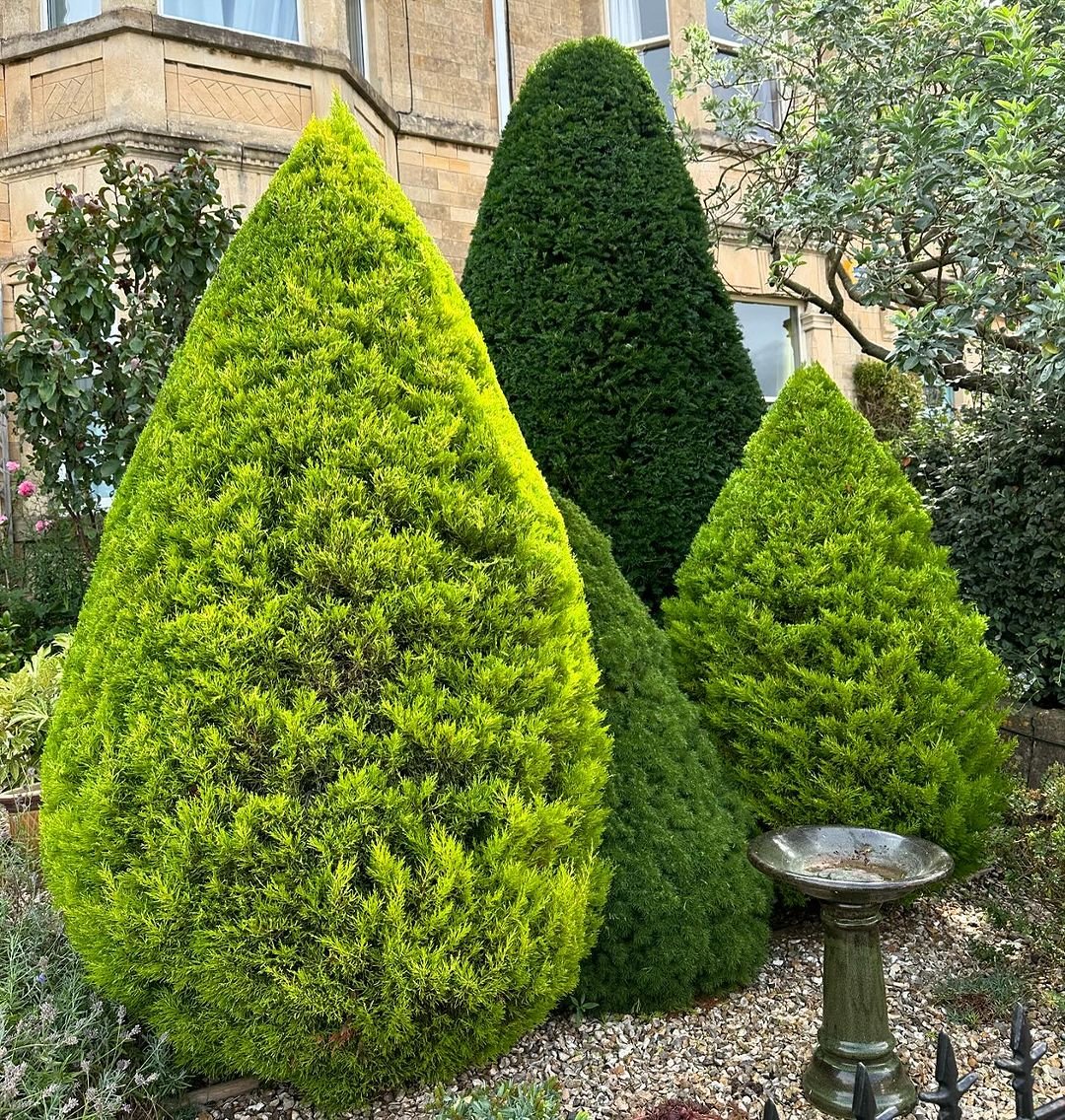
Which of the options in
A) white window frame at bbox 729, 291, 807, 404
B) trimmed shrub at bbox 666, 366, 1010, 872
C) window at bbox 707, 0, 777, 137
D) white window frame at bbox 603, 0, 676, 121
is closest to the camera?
trimmed shrub at bbox 666, 366, 1010, 872

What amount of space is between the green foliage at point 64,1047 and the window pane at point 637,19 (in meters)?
10.2

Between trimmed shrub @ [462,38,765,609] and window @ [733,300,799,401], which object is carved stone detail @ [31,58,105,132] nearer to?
trimmed shrub @ [462,38,765,609]

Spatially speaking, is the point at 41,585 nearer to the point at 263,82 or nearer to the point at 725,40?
the point at 263,82

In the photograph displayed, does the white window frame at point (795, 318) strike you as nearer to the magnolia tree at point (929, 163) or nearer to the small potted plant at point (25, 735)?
the magnolia tree at point (929, 163)

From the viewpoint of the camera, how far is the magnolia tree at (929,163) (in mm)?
3854

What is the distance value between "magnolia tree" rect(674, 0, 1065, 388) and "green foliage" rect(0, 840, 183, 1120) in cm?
387

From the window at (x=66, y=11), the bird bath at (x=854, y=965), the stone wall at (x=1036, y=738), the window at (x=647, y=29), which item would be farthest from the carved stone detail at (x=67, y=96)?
the stone wall at (x=1036, y=738)

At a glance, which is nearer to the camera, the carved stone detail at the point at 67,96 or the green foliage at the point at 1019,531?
the green foliage at the point at 1019,531

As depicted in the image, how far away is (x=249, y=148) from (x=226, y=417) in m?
6.02

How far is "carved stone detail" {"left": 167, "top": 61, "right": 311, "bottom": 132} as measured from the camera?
7.04 meters

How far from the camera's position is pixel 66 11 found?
7480 millimetres

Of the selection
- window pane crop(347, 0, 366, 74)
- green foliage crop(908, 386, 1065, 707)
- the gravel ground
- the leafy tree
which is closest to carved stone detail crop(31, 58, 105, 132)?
the leafy tree

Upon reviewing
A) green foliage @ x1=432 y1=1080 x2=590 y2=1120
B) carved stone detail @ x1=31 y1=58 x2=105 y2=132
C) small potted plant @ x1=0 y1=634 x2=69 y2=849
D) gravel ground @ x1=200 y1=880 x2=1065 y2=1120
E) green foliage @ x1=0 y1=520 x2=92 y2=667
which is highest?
carved stone detail @ x1=31 y1=58 x2=105 y2=132

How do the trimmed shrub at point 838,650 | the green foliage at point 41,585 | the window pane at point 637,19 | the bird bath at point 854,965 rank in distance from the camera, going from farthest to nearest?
1. the window pane at point 637,19
2. the green foliage at point 41,585
3. the trimmed shrub at point 838,650
4. the bird bath at point 854,965
